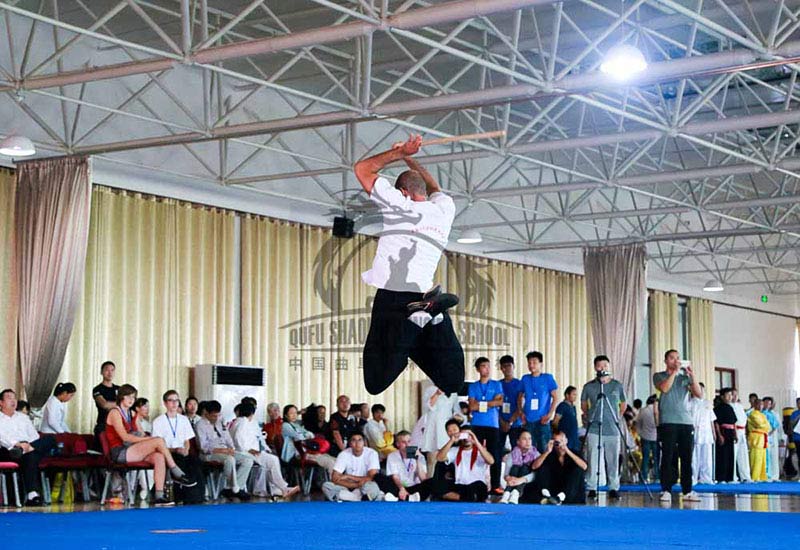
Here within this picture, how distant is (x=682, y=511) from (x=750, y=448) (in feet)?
35.2

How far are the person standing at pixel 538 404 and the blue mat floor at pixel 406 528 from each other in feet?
6.22

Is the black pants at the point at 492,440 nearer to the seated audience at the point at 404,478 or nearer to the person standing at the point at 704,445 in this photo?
the seated audience at the point at 404,478

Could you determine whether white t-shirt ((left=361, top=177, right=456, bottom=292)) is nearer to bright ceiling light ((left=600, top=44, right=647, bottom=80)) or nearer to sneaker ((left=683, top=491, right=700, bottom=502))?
bright ceiling light ((left=600, top=44, right=647, bottom=80))

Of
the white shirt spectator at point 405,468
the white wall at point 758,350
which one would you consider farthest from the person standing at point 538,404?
the white wall at point 758,350

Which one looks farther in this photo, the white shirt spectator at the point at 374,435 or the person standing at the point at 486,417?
the white shirt spectator at the point at 374,435

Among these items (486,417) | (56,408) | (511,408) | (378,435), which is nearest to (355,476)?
(486,417)

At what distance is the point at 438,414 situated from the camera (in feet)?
47.5

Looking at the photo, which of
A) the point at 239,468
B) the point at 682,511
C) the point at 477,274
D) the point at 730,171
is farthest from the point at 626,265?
the point at 682,511

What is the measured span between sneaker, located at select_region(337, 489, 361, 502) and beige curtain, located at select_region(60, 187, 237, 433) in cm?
323

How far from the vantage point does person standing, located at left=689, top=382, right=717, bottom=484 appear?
1755cm

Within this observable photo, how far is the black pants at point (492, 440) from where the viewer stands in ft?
43.1

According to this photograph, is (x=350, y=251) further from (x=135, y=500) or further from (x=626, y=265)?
(x=135, y=500)

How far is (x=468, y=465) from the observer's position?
13102 mm

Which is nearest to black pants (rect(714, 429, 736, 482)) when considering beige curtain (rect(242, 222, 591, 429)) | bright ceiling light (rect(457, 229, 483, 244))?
beige curtain (rect(242, 222, 591, 429))
